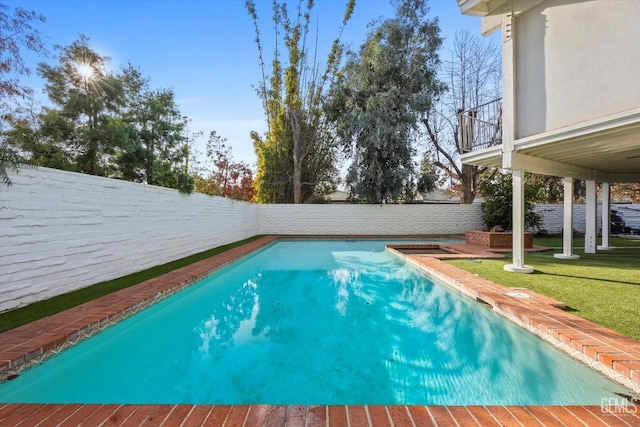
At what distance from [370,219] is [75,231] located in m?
11.4

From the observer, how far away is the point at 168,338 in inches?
129

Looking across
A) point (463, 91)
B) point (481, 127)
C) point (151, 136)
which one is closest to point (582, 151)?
point (481, 127)

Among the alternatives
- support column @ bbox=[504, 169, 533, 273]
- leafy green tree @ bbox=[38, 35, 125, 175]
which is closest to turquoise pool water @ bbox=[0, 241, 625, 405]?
support column @ bbox=[504, 169, 533, 273]

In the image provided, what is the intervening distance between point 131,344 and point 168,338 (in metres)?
0.34

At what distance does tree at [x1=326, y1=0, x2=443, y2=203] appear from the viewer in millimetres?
13664

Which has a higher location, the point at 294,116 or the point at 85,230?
the point at 294,116

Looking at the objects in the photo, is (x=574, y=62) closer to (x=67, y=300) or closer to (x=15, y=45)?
(x=67, y=300)

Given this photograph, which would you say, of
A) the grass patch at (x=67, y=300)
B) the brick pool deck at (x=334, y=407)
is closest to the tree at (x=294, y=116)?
the grass patch at (x=67, y=300)

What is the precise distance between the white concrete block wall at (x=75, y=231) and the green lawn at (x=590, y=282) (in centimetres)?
605

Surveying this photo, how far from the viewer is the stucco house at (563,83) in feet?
13.4

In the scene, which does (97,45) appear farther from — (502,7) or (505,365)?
(505,365)

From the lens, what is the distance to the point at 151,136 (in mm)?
8492

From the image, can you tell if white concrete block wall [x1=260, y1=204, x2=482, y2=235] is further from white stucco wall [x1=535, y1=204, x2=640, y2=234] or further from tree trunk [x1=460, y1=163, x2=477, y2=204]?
tree trunk [x1=460, y1=163, x2=477, y2=204]

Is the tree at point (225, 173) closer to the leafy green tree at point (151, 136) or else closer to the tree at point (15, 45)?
the leafy green tree at point (151, 136)
